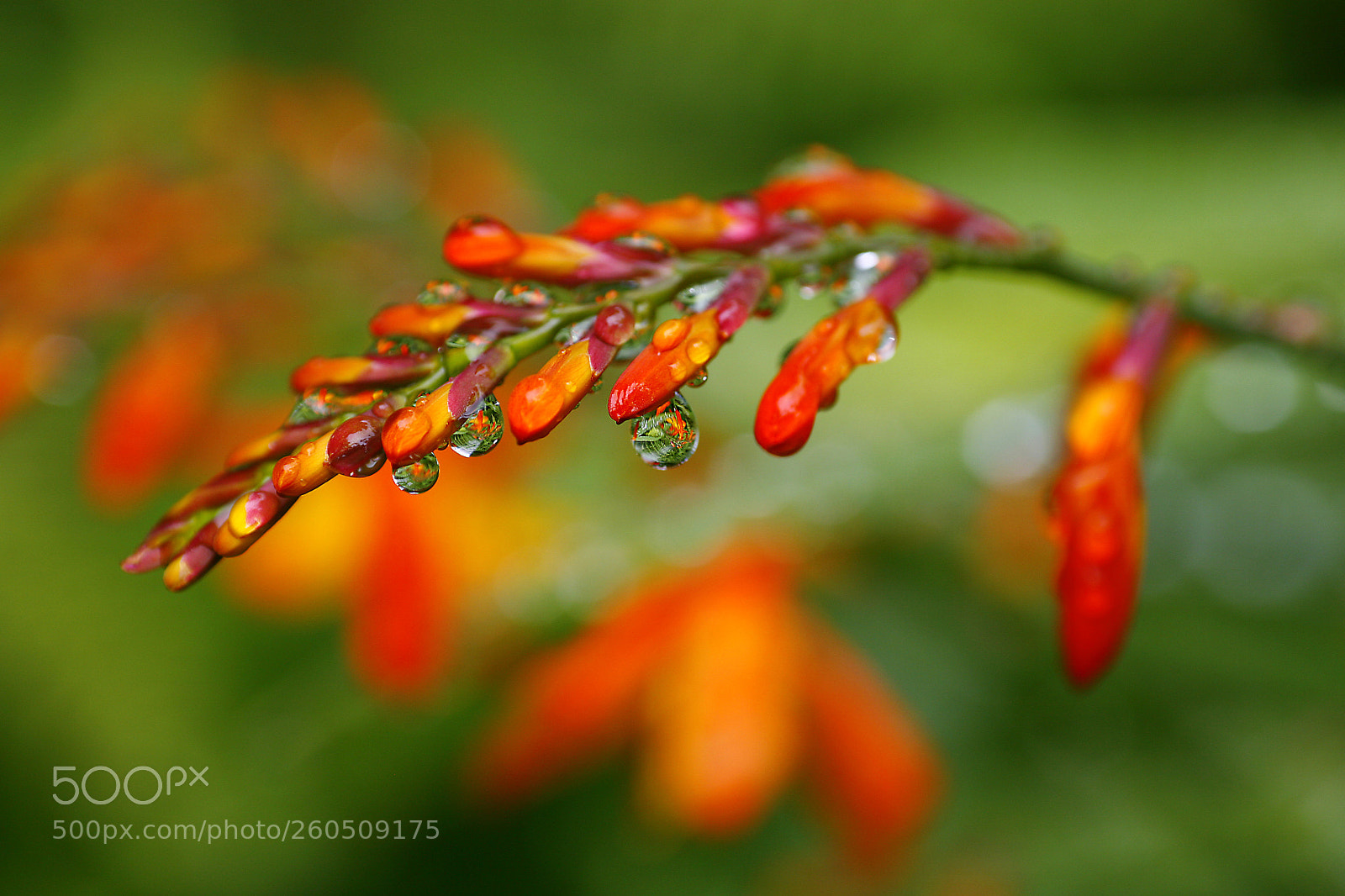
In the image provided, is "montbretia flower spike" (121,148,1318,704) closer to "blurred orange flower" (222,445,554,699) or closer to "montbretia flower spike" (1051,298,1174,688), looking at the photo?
"montbretia flower spike" (1051,298,1174,688)

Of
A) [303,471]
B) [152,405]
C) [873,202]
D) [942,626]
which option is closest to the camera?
[303,471]

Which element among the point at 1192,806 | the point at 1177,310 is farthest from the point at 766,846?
the point at 1177,310

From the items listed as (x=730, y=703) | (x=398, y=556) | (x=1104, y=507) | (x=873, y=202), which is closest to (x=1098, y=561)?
(x=1104, y=507)

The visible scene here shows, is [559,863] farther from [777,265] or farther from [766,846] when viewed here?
[777,265]

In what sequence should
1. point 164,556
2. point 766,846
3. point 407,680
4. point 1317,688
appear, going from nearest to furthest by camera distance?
point 164,556, point 407,680, point 1317,688, point 766,846

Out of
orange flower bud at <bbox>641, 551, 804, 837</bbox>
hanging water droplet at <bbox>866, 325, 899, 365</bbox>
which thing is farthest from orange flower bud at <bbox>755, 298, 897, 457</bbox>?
orange flower bud at <bbox>641, 551, 804, 837</bbox>

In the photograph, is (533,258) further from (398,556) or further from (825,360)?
(398,556)

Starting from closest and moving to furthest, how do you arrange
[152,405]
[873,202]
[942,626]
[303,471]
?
[303,471]
[873,202]
[152,405]
[942,626]
